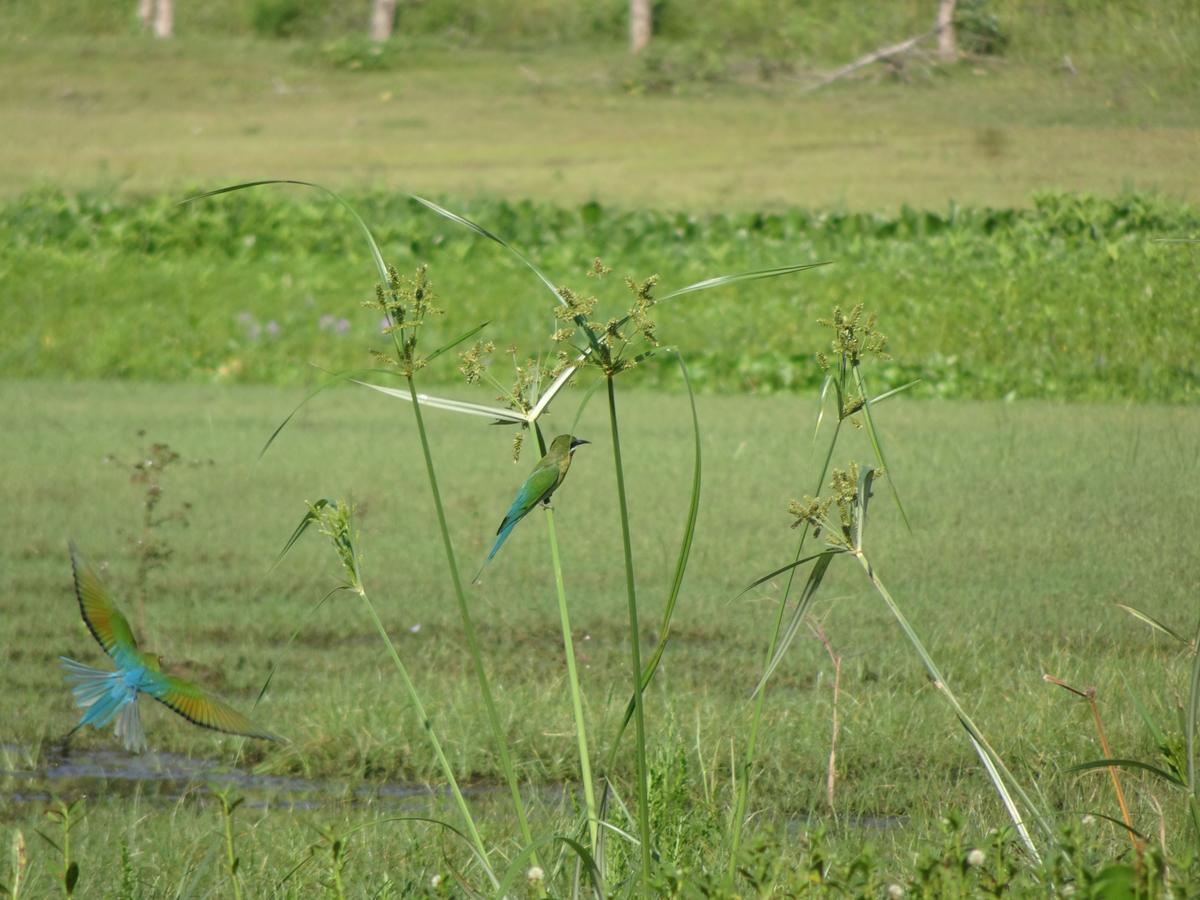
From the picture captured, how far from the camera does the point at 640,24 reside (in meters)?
9.88

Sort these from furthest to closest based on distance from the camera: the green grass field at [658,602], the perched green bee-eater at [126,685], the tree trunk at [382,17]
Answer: the tree trunk at [382,17]
the green grass field at [658,602]
the perched green bee-eater at [126,685]

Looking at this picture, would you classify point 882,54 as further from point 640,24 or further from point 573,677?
point 573,677

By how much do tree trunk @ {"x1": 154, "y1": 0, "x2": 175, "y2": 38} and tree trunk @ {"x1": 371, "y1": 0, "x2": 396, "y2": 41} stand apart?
1.42m

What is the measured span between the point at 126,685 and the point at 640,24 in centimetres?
915

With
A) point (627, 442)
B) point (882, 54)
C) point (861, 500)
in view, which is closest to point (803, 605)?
point (861, 500)

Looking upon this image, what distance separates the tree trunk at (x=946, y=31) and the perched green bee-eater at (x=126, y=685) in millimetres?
3914

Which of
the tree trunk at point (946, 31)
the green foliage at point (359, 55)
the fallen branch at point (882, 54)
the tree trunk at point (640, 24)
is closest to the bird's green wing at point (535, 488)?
the tree trunk at point (946, 31)

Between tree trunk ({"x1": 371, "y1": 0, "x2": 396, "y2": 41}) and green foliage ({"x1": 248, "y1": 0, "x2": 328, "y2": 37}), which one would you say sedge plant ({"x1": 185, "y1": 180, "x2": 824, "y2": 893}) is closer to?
tree trunk ({"x1": 371, "y1": 0, "x2": 396, "y2": 41})

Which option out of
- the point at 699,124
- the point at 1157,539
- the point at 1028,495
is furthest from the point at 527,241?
the point at 1157,539

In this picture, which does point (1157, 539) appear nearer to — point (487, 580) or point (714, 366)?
point (487, 580)

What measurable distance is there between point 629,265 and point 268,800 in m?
5.55

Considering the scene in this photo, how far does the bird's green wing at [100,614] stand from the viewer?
1.26 m

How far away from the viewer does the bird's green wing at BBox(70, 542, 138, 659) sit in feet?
4.15

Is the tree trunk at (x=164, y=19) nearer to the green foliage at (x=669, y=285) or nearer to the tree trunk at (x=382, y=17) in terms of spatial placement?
the tree trunk at (x=382, y=17)
